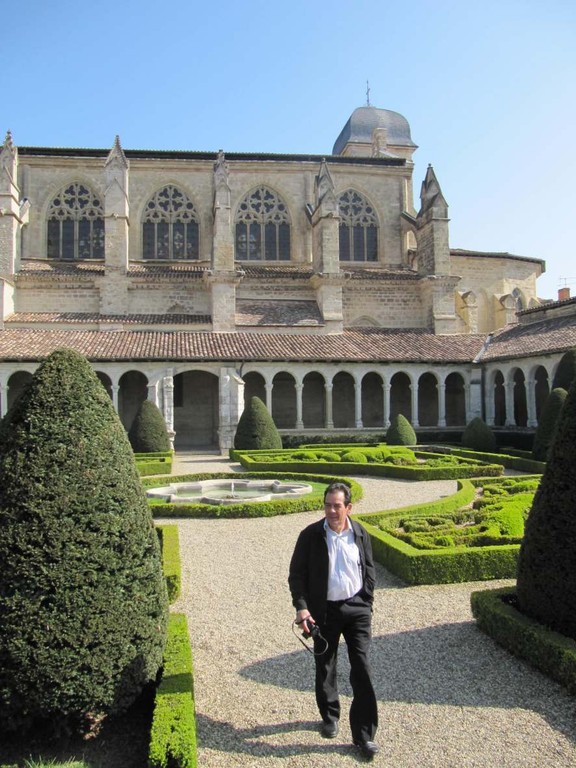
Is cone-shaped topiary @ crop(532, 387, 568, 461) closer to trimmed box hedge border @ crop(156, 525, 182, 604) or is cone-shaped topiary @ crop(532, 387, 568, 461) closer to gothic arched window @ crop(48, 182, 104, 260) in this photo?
trimmed box hedge border @ crop(156, 525, 182, 604)

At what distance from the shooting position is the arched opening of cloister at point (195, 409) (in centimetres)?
2769

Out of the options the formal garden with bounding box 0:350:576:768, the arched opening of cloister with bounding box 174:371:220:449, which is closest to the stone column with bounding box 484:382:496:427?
the arched opening of cloister with bounding box 174:371:220:449

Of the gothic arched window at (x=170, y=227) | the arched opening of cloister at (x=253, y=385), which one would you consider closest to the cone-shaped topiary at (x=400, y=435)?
the arched opening of cloister at (x=253, y=385)

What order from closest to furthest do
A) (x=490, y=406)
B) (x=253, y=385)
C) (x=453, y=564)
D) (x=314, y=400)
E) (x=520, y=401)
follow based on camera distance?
(x=453, y=564) < (x=490, y=406) < (x=520, y=401) < (x=253, y=385) < (x=314, y=400)

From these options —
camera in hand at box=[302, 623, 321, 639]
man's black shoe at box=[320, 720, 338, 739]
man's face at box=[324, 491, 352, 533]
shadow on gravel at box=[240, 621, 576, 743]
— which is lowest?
shadow on gravel at box=[240, 621, 576, 743]

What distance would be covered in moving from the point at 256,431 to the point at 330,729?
16637 millimetres

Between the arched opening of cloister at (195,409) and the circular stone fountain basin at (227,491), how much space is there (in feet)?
43.2

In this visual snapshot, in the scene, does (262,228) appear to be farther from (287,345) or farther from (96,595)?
(96,595)

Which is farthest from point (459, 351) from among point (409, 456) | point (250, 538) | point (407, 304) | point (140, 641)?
point (140, 641)

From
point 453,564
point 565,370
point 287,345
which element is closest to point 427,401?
point 287,345

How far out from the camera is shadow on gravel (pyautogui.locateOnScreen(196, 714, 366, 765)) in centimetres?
376

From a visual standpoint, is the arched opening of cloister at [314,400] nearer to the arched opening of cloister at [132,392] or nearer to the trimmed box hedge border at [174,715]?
the arched opening of cloister at [132,392]

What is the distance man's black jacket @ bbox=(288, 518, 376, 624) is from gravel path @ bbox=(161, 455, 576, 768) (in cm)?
84

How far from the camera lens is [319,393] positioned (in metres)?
28.7
